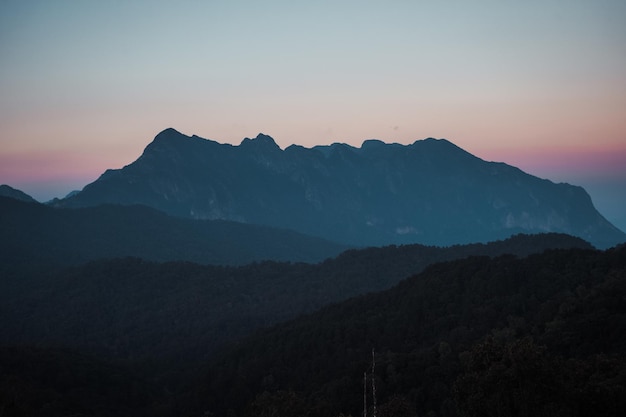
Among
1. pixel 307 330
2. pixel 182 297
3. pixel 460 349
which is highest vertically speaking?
pixel 182 297

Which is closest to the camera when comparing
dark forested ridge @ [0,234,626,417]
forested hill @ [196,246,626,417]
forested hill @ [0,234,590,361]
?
forested hill @ [196,246,626,417]


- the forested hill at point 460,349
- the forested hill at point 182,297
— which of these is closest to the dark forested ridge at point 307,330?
the forested hill at point 460,349

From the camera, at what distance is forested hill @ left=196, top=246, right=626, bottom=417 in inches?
1449

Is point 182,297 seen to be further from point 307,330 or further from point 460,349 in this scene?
point 460,349

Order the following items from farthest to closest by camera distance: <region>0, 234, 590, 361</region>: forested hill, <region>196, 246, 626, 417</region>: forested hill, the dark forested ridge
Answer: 1. <region>0, 234, 590, 361</region>: forested hill
2. the dark forested ridge
3. <region>196, 246, 626, 417</region>: forested hill

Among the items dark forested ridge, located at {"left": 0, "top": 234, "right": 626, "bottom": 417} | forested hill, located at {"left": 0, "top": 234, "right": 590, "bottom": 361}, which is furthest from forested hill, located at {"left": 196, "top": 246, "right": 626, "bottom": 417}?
forested hill, located at {"left": 0, "top": 234, "right": 590, "bottom": 361}

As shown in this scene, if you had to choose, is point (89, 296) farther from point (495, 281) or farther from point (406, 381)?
point (406, 381)

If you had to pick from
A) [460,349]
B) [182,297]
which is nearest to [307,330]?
[460,349]

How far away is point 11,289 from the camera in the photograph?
186375 mm

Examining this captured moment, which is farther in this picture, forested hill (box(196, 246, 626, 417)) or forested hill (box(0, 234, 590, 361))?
forested hill (box(0, 234, 590, 361))

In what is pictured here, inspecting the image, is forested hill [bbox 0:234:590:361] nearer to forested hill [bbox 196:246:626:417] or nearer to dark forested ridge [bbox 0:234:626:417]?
dark forested ridge [bbox 0:234:626:417]

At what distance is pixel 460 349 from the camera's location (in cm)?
7269

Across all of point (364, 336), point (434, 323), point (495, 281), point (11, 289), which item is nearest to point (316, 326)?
point (364, 336)

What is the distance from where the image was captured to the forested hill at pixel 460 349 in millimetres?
36812
